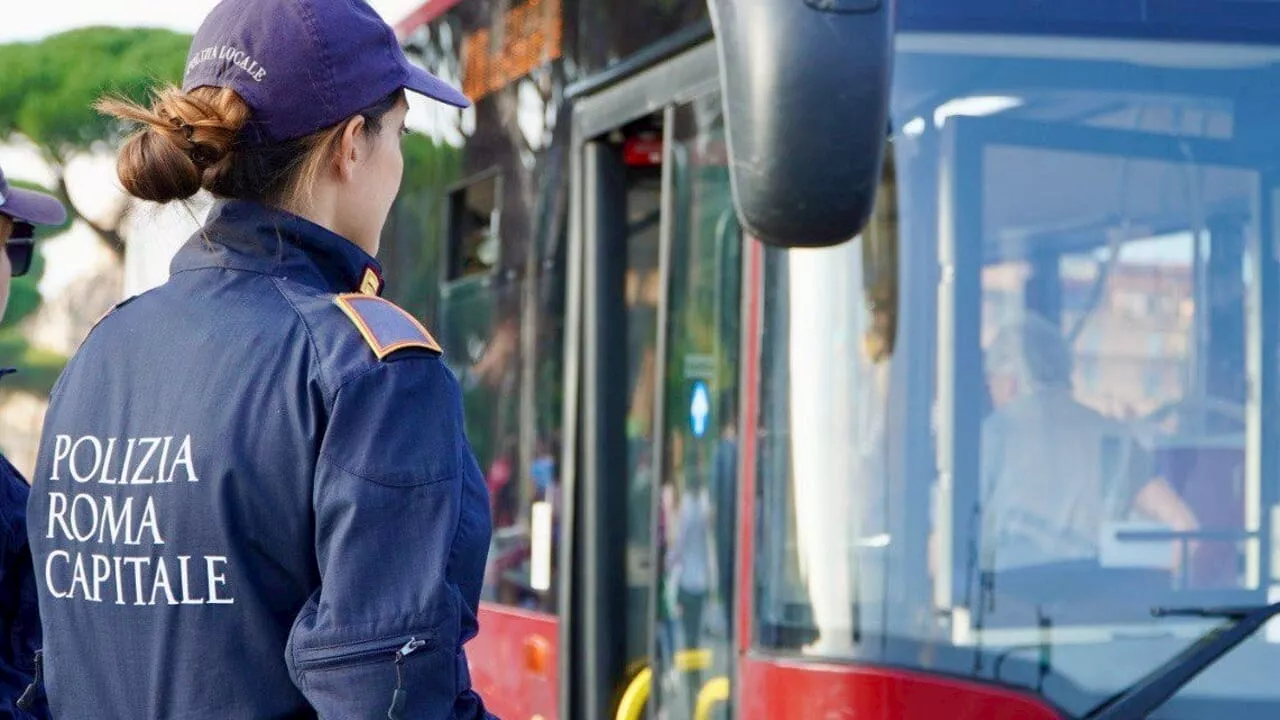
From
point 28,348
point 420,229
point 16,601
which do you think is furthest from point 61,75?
point 16,601

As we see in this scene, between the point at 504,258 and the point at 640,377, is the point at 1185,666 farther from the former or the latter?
the point at 504,258

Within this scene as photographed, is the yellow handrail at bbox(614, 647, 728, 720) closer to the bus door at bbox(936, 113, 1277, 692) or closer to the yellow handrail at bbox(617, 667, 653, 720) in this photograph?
the yellow handrail at bbox(617, 667, 653, 720)

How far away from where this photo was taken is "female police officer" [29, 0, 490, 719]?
1.46 metres

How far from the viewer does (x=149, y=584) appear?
157 cm

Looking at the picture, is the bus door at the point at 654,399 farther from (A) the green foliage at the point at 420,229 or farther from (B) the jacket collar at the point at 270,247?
(B) the jacket collar at the point at 270,247

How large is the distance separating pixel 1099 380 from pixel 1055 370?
0.07m

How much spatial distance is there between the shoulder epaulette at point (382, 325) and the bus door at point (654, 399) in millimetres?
1596

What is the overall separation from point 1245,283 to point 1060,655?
0.68 m

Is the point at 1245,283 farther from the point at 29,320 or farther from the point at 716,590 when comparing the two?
the point at 29,320

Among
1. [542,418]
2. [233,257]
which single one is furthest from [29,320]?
[233,257]

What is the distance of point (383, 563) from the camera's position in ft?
4.76

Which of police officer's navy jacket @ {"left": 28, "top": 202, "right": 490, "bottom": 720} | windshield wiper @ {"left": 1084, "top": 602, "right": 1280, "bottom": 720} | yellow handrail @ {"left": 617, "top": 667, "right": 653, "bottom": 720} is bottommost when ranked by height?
yellow handrail @ {"left": 617, "top": 667, "right": 653, "bottom": 720}

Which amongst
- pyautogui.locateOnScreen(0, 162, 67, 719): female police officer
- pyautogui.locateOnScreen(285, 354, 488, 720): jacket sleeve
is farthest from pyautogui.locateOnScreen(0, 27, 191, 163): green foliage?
pyautogui.locateOnScreen(285, 354, 488, 720): jacket sleeve

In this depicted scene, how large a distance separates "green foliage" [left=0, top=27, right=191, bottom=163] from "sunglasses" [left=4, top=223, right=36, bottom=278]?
26.4m
